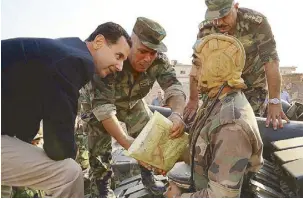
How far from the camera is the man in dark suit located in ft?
9.04

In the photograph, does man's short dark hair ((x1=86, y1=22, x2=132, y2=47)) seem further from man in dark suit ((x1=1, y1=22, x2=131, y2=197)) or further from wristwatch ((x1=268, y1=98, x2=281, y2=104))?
wristwatch ((x1=268, y1=98, x2=281, y2=104))

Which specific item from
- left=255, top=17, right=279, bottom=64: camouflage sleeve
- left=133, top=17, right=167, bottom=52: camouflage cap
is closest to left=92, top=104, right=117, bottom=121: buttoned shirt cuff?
left=133, top=17, right=167, bottom=52: camouflage cap

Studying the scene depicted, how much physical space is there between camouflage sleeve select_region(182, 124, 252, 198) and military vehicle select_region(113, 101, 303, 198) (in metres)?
0.48

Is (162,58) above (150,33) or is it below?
below

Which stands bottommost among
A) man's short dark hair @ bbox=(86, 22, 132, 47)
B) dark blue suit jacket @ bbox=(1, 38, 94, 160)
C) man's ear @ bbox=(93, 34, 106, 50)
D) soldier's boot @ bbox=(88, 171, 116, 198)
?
soldier's boot @ bbox=(88, 171, 116, 198)

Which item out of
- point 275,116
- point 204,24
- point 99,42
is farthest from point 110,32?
point 275,116

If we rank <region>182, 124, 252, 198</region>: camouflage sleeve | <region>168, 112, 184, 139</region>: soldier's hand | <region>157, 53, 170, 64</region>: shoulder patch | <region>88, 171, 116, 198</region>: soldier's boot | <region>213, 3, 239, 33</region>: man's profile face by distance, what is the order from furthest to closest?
<region>88, 171, 116, 198</region>: soldier's boot → <region>157, 53, 170, 64</region>: shoulder patch → <region>213, 3, 239, 33</region>: man's profile face → <region>168, 112, 184, 139</region>: soldier's hand → <region>182, 124, 252, 198</region>: camouflage sleeve

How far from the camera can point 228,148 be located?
2.49 meters

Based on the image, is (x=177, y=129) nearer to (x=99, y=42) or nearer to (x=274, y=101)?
(x=99, y=42)

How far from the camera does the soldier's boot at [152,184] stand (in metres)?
4.55

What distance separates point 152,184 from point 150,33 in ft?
5.67

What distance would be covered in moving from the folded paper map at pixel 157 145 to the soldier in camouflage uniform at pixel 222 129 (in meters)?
0.22

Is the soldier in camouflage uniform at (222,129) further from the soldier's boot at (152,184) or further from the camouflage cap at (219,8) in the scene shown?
the camouflage cap at (219,8)

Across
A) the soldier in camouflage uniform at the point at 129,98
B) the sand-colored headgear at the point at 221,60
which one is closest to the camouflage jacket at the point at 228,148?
the sand-colored headgear at the point at 221,60
